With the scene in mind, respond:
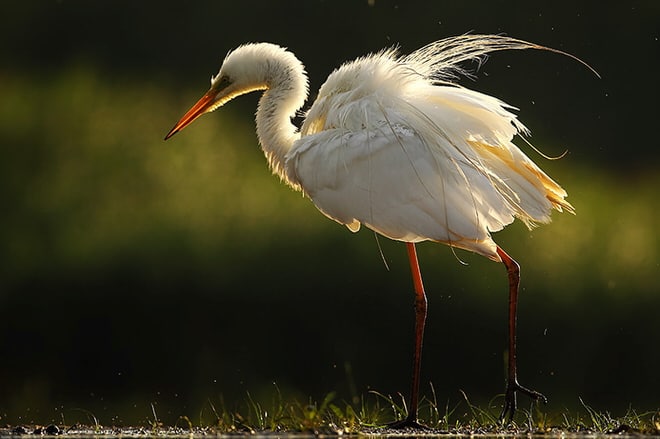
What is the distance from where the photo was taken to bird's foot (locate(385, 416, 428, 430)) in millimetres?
5491

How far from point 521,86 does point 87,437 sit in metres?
6.81

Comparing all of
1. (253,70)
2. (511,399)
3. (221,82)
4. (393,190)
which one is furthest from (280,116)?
(511,399)

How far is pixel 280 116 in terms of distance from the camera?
6.41 metres

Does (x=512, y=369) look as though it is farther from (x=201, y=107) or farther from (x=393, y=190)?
(x=201, y=107)

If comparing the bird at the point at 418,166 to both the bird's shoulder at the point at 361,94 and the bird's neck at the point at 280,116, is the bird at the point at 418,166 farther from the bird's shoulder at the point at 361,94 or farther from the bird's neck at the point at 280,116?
the bird's neck at the point at 280,116

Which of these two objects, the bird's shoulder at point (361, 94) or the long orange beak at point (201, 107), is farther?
the long orange beak at point (201, 107)

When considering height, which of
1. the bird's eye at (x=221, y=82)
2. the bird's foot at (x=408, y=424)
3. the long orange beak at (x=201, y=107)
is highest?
the bird's eye at (x=221, y=82)

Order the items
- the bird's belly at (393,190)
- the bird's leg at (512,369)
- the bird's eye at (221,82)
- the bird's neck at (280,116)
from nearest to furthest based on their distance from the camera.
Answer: the bird's belly at (393,190), the bird's leg at (512,369), the bird's neck at (280,116), the bird's eye at (221,82)

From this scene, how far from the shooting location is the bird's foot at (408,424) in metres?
5.49

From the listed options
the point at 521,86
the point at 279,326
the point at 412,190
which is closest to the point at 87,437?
the point at 412,190

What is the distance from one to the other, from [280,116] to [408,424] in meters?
1.73

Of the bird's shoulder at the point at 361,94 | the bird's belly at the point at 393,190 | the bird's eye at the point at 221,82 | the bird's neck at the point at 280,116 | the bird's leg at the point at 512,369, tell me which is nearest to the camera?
the bird's belly at the point at 393,190

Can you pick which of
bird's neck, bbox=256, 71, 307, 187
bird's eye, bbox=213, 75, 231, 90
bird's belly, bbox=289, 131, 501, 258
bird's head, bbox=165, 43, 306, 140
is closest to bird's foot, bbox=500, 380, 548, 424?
bird's belly, bbox=289, 131, 501, 258

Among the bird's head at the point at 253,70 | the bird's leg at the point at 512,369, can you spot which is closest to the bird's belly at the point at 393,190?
the bird's leg at the point at 512,369
